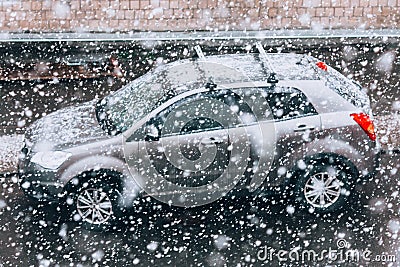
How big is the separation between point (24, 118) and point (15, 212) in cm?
238

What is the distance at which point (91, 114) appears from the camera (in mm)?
8680

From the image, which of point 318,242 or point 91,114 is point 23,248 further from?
point 318,242

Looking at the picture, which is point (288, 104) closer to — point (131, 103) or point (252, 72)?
point (252, 72)

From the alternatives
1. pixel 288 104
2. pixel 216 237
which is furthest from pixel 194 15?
pixel 216 237

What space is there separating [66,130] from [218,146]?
6.25ft

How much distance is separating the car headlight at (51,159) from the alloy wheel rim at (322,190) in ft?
9.45

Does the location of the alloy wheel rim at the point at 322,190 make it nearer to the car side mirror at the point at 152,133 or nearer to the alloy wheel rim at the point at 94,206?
the car side mirror at the point at 152,133

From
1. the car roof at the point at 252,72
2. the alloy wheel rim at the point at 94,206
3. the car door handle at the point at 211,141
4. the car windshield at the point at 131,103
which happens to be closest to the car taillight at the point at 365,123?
the car roof at the point at 252,72

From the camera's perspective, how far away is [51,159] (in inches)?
316

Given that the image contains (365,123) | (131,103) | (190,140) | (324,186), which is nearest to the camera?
(190,140)

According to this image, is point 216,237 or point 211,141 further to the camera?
point 216,237

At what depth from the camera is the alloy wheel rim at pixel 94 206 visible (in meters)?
8.05

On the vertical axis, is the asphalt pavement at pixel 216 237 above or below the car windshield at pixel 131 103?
below

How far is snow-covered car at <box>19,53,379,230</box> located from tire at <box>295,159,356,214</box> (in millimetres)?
12
